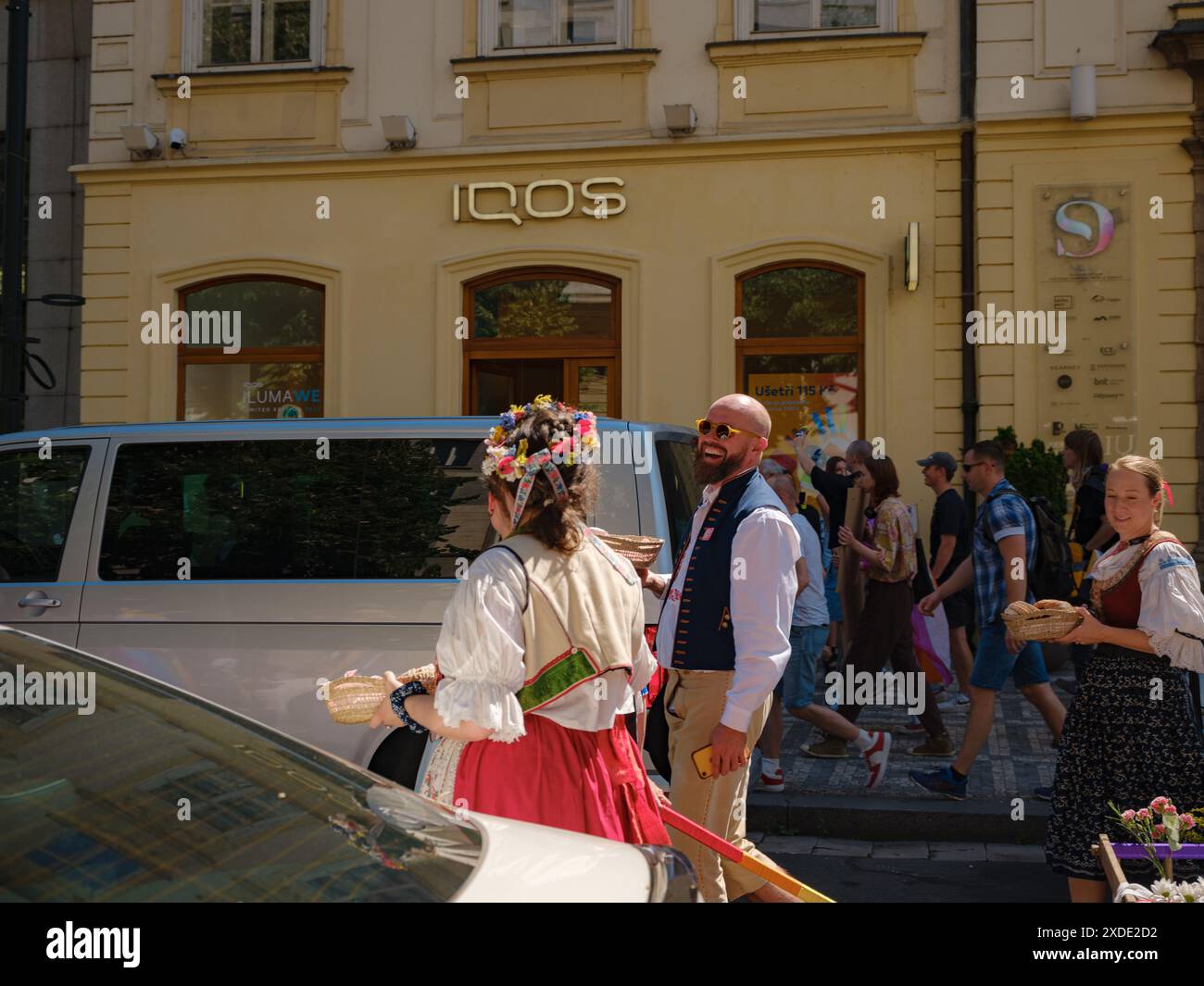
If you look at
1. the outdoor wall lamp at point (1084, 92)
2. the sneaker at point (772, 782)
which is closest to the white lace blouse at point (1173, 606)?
the sneaker at point (772, 782)

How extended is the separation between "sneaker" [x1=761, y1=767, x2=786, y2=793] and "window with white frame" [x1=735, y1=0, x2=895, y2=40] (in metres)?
7.36

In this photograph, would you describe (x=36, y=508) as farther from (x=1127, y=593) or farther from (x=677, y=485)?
(x=1127, y=593)

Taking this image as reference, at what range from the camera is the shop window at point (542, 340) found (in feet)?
39.7

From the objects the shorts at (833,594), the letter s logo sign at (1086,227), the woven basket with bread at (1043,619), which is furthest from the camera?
the letter s logo sign at (1086,227)

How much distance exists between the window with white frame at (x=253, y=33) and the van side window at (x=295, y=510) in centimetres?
809

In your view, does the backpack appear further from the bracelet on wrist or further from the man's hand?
the bracelet on wrist

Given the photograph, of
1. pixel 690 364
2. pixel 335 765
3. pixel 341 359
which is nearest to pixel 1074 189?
pixel 690 364

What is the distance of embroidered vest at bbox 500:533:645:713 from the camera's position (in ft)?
10.4

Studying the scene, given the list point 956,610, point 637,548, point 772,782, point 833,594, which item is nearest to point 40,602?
point 637,548

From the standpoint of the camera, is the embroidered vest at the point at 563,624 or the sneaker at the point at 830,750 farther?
the sneaker at the point at 830,750

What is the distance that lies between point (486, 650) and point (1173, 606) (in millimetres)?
2447

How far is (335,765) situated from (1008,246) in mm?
9751

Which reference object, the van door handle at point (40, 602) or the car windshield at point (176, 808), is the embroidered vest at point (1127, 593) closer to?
the car windshield at point (176, 808)

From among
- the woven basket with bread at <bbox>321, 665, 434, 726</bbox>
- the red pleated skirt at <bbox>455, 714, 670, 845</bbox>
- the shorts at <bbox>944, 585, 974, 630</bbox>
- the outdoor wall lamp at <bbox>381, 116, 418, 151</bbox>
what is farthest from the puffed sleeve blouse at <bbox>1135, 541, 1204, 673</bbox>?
the outdoor wall lamp at <bbox>381, 116, 418, 151</bbox>
